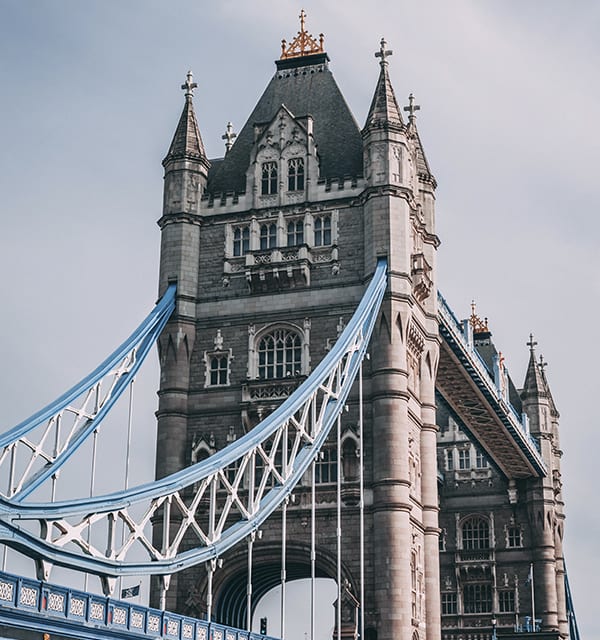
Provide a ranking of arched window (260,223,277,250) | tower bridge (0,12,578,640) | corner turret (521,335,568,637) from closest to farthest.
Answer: tower bridge (0,12,578,640) < arched window (260,223,277,250) < corner turret (521,335,568,637)

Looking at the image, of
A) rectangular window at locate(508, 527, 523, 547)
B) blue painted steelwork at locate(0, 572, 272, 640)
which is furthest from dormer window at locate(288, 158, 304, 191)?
rectangular window at locate(508, 527, 523, 547)

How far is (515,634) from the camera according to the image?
6575cm

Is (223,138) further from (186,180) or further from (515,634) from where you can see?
(515,634)

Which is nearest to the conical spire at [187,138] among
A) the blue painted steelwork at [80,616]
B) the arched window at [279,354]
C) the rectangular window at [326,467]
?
the arched window at [279,354]

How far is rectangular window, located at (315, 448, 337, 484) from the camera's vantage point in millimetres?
44688

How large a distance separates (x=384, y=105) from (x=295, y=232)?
5964 mm

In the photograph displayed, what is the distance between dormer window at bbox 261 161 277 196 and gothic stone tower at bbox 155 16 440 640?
0.18 feet

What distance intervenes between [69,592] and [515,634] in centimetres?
4578

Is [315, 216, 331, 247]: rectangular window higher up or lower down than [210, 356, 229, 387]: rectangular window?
higher up

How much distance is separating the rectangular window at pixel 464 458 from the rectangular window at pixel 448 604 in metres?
7.69

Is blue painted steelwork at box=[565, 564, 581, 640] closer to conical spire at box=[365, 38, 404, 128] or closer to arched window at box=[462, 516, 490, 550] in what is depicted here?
arched window at box=[462, 516, 490, 550]

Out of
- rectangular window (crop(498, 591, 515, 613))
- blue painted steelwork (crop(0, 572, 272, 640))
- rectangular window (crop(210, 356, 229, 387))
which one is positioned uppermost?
rectangular window (crop(210, 356, 229, 387))

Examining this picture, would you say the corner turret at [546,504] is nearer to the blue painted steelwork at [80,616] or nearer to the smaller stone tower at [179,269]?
the smaller stone tower at [179,269]

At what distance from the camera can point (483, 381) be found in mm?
60812
